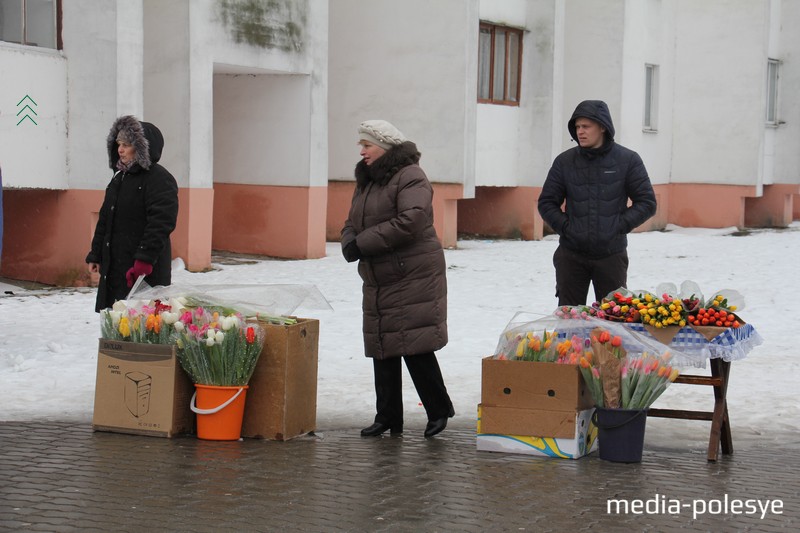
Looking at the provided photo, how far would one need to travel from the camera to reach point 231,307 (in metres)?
7.39

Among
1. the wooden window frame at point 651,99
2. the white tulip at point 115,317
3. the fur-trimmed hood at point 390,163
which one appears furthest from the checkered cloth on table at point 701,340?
the wooden window frame at point 651,99

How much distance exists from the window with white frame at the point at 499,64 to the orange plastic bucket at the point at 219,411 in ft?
53.6

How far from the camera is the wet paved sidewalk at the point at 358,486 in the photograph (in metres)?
5.46

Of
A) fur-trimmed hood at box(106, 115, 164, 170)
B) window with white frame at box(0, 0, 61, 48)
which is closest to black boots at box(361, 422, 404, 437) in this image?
fur-trimmed hood at box(106, 115, 164, 170)

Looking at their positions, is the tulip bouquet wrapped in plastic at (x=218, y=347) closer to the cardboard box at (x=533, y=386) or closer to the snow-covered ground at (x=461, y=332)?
the snow-covered ground at (x=461, y=332)

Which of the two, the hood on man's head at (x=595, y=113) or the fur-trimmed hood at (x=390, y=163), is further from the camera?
the hood on man's head at (x=595, y=113)

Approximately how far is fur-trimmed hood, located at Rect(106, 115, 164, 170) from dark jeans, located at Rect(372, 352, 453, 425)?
2.12 metres

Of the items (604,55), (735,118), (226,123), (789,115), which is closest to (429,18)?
(226,123)

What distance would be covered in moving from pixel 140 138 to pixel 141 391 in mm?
1821

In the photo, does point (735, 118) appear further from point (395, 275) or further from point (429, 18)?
point (395, 275)

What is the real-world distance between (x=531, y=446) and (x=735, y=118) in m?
23.1

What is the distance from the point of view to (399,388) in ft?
24.7

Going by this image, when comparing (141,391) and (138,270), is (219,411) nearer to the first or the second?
(141,391)

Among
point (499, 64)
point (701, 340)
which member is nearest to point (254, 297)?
point (701, 340)
